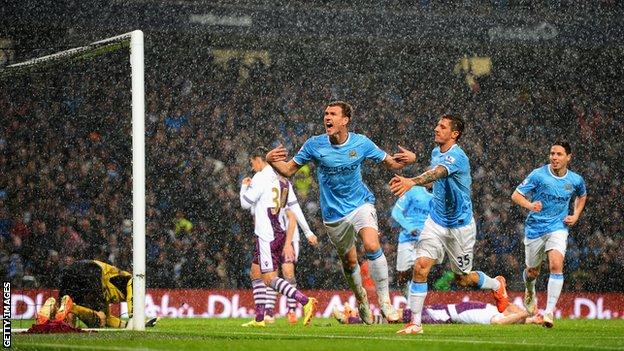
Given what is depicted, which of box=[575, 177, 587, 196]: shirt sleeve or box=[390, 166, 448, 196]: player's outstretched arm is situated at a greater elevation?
box=[575, 177, 587, 196]: shirt sleeve

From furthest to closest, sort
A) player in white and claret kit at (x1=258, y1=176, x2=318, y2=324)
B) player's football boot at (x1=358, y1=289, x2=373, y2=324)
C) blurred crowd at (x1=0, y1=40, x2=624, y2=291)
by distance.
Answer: blurred crowd at (x1=0, y1=40, x2=624, y2=291) → player in white and claret kit at (x1=258, y1=176, x2=318, y2=324) → player's football boot at (x1=358, y1=289, x2=373, y2=324)

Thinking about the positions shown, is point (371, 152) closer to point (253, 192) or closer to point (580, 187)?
point (253, 192)

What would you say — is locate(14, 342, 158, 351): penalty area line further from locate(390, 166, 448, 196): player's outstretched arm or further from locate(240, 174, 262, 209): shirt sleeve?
locate(240, 174, 262, 209): shirt sleeve

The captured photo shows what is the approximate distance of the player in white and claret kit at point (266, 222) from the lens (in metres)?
14.7

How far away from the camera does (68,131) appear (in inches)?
877

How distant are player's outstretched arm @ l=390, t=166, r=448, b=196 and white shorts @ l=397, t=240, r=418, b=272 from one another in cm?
446

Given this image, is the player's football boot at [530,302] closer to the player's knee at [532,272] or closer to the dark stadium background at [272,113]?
the player's knee at [532,272]

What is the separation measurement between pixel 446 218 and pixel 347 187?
102 centimetres

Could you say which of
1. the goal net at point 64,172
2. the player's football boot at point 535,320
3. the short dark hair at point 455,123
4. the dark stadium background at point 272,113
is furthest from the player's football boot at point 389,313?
the dark stadium background at point 272,113

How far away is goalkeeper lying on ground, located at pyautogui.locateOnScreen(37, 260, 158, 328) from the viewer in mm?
12555

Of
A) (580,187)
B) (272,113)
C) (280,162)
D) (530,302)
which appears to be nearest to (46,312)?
(280,162)

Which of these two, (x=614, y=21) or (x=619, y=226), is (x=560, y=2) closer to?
(x=614, y=21)

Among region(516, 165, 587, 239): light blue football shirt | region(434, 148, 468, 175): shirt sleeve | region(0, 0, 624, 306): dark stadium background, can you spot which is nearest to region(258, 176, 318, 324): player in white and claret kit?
region(516, 165, 587, 239): light blue football shirt

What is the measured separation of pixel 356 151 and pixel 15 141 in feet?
37.7
